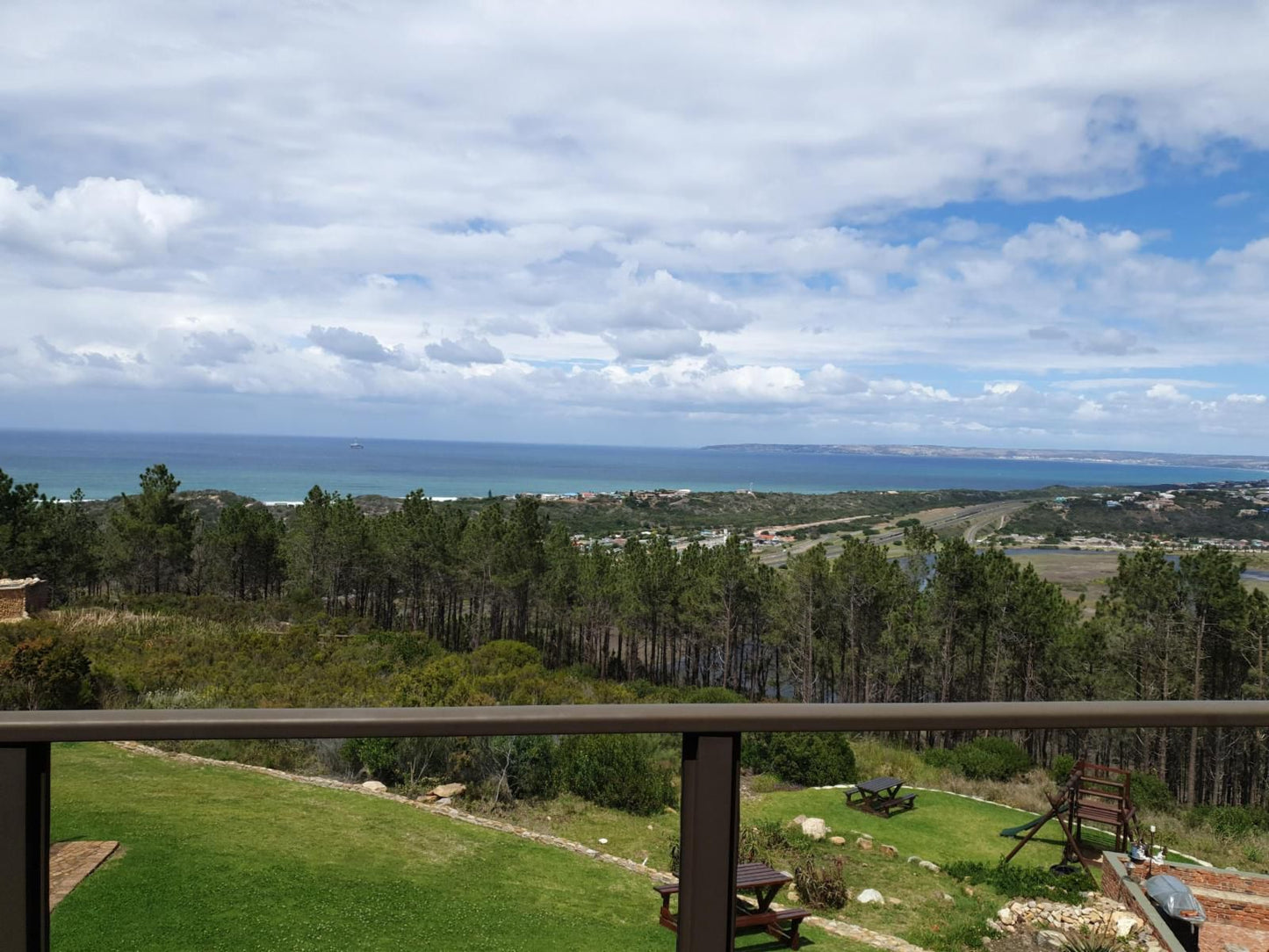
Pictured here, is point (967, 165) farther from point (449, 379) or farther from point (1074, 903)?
point (1074, 903)

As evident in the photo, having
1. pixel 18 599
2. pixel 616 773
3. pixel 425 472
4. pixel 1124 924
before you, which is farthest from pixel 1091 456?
pixel 616 773

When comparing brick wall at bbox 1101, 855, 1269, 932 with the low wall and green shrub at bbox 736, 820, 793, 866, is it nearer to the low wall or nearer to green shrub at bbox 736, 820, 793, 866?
the low wall

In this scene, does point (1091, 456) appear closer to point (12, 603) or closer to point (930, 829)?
point (12, 603)

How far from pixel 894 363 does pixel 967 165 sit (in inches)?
1309

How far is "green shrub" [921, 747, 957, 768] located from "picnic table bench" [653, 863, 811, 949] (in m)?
0.62

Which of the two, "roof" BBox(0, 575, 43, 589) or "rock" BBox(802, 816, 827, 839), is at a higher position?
"rock" BBox(802, 816, 827, 839)

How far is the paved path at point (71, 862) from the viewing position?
113cm

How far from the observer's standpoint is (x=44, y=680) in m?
10.7

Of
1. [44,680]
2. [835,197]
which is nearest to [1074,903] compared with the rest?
[44,680]

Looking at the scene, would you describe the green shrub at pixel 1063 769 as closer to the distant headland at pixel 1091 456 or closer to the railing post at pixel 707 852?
the railing post at pixel 707 852

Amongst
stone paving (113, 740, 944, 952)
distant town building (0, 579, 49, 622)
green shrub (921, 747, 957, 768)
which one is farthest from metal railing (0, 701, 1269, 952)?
distant town building (0, 579, 49, 622)

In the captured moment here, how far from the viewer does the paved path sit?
44.6 inches

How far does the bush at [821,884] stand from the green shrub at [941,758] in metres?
0.42

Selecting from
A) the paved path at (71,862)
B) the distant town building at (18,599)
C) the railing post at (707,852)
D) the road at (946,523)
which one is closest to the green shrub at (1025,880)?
the railing post at (707,852)
